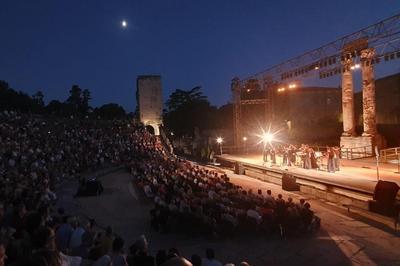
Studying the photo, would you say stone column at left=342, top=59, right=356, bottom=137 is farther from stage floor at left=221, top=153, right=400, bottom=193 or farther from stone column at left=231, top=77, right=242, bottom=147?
stone column at left=231, top=77, right=242, bottom=147

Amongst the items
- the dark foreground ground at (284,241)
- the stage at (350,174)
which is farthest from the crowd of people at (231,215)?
the stage at (350,174)

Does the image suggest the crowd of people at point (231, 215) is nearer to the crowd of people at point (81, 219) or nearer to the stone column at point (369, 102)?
the crowd of people at point (81, 219)

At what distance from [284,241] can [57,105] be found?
68.4 metres

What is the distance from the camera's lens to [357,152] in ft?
94.2

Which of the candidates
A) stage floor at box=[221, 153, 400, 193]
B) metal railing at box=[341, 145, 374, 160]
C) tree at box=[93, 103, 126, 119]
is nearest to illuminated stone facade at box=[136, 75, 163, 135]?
tree at box=[93, 103, 126, 119]

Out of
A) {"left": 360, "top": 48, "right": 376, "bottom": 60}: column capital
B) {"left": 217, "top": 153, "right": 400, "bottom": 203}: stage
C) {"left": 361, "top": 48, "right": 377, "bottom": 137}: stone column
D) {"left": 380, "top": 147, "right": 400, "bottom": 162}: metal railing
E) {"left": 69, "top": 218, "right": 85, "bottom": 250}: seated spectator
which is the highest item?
{"left": 360, "top": 48, "right": 376, "bottom": 60}: column capital

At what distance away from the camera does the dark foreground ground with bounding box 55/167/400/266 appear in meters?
10.3

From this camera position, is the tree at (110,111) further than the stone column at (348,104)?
Yes

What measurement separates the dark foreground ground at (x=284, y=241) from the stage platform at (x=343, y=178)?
5.40 ft

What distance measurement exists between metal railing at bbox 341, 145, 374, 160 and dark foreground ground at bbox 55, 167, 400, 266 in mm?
12926

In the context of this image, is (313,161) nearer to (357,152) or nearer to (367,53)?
(357,152)

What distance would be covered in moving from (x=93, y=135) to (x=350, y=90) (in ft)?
64.8

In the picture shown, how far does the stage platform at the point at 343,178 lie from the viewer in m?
17.8

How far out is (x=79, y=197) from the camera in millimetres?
17312
